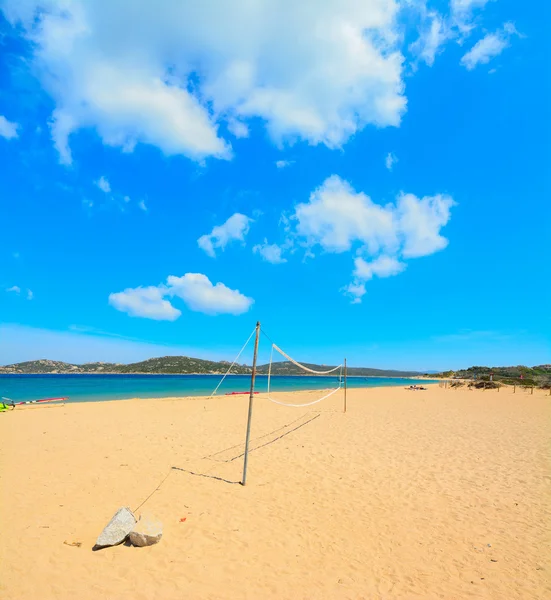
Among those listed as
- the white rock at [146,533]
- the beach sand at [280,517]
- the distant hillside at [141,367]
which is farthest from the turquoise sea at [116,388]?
the distant hillside at [141,367]

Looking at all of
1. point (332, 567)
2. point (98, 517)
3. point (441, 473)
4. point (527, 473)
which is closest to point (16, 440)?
point (98, 517)

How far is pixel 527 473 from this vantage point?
8.17 metres

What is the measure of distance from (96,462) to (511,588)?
8.75 m

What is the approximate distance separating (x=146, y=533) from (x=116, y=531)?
456mm

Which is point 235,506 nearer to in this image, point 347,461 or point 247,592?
point 247,592

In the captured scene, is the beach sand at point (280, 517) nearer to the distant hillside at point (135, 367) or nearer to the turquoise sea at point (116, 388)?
the turquoise sea at point (116, 388)

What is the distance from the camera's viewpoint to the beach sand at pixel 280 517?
4.05 metres

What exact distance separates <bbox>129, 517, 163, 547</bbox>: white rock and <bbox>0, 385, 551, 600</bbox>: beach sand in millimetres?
117

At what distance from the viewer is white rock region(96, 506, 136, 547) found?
4637 millimetres

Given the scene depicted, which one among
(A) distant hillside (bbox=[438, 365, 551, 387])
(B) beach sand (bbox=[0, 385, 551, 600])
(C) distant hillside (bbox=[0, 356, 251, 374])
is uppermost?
(A) distant hillside (bbox=[438, 365, 551, 387])

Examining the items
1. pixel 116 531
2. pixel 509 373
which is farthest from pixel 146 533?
pixel 509 373

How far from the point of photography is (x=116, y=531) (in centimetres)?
472

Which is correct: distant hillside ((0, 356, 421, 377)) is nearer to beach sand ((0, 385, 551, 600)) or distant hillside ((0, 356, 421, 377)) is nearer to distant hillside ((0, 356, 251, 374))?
distant hillside ((0, 356, 251, 374))

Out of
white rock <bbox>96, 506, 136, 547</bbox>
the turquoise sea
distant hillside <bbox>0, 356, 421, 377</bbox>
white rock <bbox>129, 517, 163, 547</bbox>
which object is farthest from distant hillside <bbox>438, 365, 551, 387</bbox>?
distant hillside <bbox>0, 356, 421, 377</bbox>
